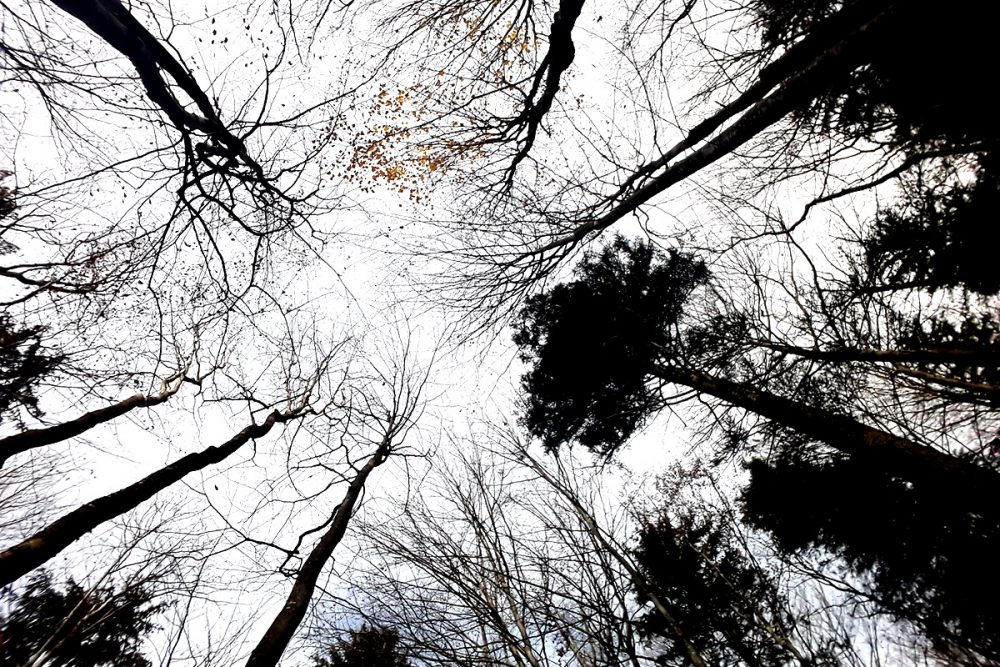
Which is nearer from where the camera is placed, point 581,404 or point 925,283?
point 925,283

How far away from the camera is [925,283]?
567 centimetres

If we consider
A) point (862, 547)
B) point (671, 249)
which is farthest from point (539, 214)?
point (862, 547)

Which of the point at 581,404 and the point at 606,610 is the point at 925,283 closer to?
the point at 581,404

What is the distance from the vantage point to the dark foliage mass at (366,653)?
508 centimetres

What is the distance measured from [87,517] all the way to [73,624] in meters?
4.53

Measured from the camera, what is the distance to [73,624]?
18.5 feet

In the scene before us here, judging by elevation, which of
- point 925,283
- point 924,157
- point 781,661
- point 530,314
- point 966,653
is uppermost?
point 925,283

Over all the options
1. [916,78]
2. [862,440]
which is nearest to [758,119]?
[916,78]

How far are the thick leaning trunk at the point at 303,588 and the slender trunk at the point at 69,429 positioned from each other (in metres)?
3.39

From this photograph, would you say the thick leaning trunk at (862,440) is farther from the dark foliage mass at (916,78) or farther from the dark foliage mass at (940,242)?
the dark foliage mass at (916,78)

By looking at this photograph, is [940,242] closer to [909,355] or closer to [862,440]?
[909,355]

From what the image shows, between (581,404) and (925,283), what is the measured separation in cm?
583

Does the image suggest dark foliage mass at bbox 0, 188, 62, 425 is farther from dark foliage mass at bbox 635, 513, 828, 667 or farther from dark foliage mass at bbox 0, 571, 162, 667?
dark foliage mass at bbox 635, 513, 828, 667

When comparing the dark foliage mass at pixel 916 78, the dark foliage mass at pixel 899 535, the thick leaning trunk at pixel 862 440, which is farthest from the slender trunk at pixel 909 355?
the dark foliage mass at pixel 916 78
